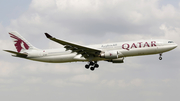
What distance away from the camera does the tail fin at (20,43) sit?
51172mm

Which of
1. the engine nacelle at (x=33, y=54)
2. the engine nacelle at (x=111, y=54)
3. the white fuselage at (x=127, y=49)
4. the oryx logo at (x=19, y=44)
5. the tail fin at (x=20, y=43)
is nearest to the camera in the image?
the engine nacelle at (x=111, y=54)

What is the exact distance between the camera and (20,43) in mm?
51781

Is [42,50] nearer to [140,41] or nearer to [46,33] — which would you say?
[46,33]

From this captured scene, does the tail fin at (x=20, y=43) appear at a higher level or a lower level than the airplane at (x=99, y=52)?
higher

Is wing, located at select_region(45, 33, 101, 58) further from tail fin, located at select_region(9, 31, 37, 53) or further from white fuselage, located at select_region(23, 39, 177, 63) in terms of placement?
tail fin, located at select_region(9, 31, 37, 53)

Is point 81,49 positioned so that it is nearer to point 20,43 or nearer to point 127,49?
point 127,49

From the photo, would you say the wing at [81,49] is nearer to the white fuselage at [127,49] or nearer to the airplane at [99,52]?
the airplane at [99,52]

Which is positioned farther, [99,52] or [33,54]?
[33,54]

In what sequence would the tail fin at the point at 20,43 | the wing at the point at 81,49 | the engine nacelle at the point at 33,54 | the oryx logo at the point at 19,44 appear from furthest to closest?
the oryx logo at the point at 19,44 → the tail fin at the point at 20,43 → the engine nacelle at the point at 33,54 → the wing at the point at 81,49

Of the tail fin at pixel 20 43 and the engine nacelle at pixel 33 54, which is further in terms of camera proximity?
the tail fin at pixel 20 43

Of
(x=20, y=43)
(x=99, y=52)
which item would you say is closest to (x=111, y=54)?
(x=99, y=52)

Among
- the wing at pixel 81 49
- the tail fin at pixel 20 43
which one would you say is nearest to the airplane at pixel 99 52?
the wing at pixel 81 49

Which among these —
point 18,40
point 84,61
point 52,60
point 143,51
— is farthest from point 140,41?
point 18,40

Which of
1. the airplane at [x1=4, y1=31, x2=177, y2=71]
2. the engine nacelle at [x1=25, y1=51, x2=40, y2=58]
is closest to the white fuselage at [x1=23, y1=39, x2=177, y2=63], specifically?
the airplane at [x1=4, y1=31, x2=177, y2=71]
